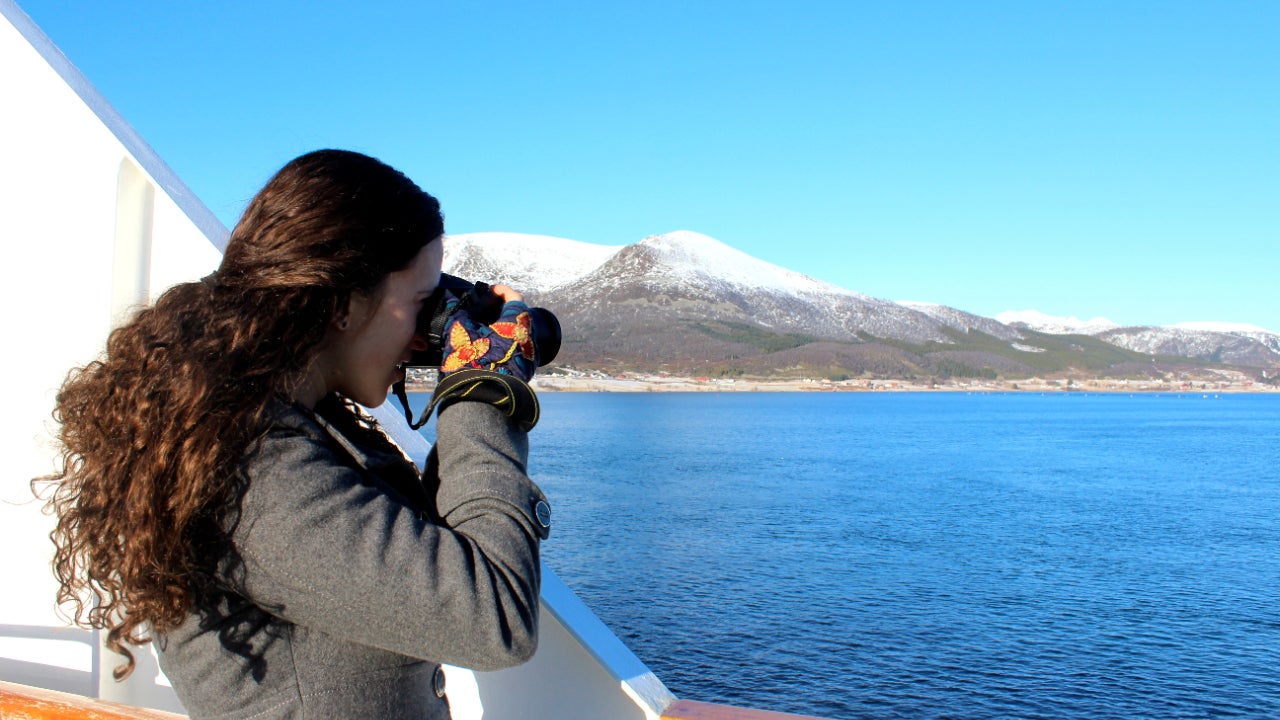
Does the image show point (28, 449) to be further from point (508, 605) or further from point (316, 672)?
point (508, 605)

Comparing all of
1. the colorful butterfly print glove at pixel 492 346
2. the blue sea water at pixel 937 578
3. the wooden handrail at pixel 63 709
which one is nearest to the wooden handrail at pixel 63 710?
the wooden handrail at pixel 63 709

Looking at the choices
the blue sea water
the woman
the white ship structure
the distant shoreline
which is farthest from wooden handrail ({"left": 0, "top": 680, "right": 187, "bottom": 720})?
the distant shoreline

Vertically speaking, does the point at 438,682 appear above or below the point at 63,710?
above

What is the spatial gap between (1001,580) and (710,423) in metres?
53.3

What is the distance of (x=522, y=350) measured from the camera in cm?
104

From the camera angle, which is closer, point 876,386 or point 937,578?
point 937,578

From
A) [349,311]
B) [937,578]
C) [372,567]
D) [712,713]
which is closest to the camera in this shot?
[372,567]

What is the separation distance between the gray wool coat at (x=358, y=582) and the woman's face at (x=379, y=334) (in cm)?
8

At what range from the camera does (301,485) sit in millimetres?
854

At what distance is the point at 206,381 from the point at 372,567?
0.78 ft

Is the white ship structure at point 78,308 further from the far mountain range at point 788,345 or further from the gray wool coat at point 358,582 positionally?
the far mountain range at point 788,345

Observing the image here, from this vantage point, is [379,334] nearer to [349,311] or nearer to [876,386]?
[349,311]

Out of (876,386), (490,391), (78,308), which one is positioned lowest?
(876,386)

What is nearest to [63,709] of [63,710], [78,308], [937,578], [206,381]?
[63,710]
